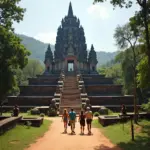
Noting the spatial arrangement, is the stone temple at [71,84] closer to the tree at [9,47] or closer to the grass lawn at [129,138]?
the tree at [9,47]

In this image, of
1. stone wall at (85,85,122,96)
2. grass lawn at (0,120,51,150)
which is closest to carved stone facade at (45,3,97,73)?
stone wall at (85,85,122,96)

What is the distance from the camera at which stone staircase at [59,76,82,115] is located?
1022 inches

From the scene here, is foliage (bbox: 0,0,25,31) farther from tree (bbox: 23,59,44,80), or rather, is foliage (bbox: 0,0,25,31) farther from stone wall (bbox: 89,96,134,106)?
tree (bbox: 23,59,44,80)

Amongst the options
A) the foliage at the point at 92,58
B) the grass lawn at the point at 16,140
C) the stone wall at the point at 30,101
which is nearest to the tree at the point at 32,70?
the foliage at the point at 92,58

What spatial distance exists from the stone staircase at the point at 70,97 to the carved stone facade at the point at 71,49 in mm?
8762

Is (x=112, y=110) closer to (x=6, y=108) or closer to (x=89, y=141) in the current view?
(x=6, y=108)

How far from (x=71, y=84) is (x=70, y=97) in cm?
660

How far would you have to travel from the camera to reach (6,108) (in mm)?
26922

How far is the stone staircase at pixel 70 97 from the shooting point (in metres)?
26.0

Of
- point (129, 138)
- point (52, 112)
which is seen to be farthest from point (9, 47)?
point (129, 138)

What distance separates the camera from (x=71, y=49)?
156ft

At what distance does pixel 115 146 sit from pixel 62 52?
3887cm

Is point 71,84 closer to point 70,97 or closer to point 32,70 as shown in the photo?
point 70,97

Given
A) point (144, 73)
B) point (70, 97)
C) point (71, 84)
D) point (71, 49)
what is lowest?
point (70, 97)
